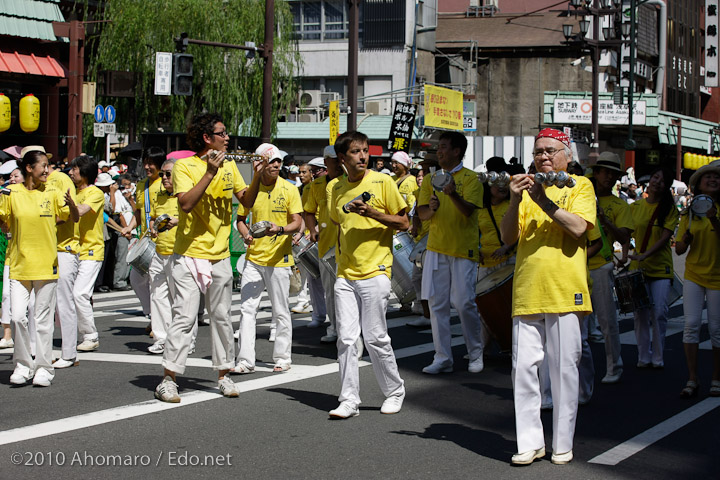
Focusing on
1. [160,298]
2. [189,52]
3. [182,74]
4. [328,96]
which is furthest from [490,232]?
[328,96]

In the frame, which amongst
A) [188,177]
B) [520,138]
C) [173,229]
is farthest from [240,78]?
[188,177]

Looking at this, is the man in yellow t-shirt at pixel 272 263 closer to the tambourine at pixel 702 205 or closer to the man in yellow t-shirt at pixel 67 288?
the man in yellow t-shirt at pixel 67 288

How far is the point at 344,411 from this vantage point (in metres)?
7.06

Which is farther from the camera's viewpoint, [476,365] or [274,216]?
[274,216]

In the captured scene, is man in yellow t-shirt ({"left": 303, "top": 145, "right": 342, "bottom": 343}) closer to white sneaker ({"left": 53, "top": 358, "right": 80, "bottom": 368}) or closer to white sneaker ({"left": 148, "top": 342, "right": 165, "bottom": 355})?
white sneaker ({"left": 148, "top": 342, "right": 165, "bottom": 355})

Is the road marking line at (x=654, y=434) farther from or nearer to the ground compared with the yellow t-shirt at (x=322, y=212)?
nearer to the ground

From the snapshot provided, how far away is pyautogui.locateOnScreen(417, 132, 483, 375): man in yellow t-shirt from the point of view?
8.95 meters

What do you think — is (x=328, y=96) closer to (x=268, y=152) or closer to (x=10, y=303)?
(x=268, y=152)

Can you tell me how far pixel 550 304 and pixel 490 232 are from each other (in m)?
3.76

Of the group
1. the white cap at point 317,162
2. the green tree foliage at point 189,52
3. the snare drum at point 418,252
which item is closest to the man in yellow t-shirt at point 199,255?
the snare drum at point 418,252

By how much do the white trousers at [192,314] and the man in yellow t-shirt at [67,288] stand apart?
6.02ft

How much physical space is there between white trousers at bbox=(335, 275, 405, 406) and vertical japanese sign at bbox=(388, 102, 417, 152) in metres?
17.6

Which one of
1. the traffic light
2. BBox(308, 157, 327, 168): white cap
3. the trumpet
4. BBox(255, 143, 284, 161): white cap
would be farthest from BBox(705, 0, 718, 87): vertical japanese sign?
the trumpet

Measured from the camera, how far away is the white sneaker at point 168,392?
7492mm
